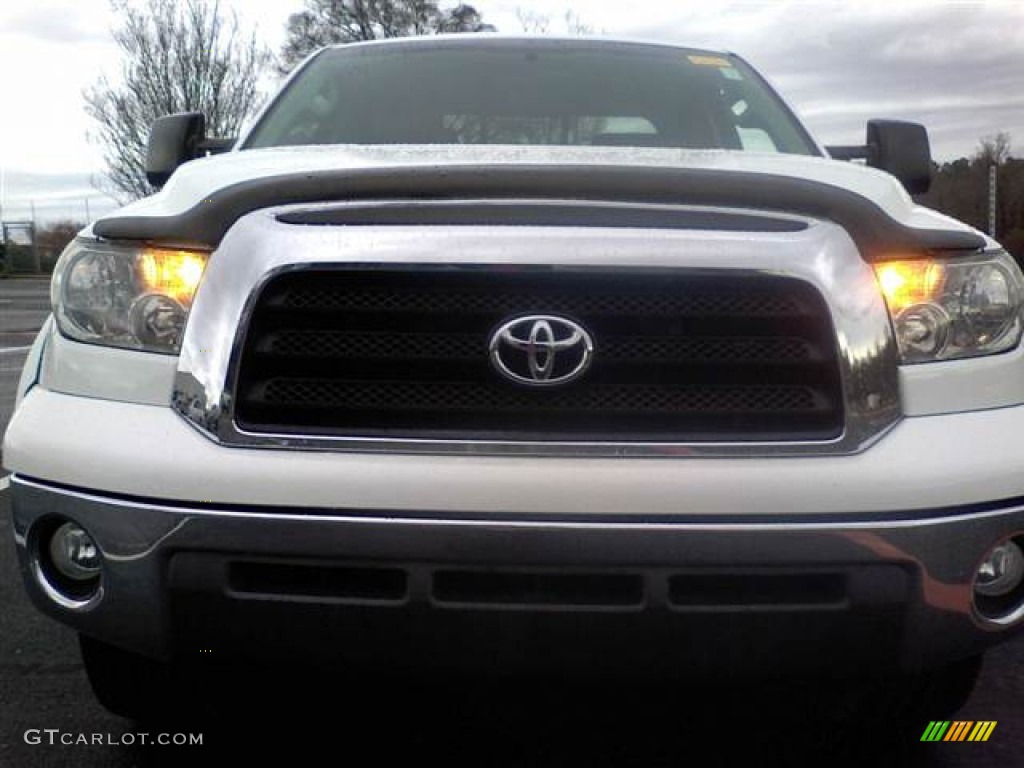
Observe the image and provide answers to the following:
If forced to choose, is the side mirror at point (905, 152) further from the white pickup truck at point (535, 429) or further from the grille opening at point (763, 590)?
the grille opening at point (763, 590)

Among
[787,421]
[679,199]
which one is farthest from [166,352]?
[787,421]

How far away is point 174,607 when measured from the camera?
2146 millimetres

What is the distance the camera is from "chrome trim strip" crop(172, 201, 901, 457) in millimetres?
2162

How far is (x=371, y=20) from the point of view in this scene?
37406mm

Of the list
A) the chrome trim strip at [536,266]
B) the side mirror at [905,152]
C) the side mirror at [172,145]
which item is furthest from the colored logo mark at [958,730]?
the side mirror at [172,145]

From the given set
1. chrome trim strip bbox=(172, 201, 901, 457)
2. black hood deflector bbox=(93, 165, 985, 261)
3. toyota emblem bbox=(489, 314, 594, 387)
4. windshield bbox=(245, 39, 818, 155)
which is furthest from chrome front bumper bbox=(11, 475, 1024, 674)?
windshield bbox=(245, 39, 818, 155)

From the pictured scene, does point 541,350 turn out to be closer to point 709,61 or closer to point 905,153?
point 905,153

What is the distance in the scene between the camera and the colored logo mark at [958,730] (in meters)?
2.75

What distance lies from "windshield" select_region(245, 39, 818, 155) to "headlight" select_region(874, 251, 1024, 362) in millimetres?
1304

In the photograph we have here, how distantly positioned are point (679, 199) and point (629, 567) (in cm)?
70

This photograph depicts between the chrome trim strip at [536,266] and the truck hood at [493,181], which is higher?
the truck hood at [493,181]

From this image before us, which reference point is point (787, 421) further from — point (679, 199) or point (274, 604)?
point (274, 604)

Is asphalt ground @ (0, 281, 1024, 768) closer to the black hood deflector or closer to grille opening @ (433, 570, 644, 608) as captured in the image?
grille opening @ (433, 570, 644, 608)

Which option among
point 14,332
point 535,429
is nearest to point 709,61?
point 535,429
